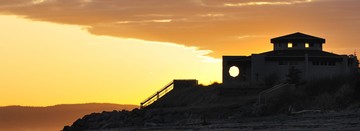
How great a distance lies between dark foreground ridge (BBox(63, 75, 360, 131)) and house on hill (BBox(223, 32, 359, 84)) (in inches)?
232

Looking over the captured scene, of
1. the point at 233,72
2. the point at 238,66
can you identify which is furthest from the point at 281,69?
the point at 233,72

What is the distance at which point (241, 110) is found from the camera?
85.5m

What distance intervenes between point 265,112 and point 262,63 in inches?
1005

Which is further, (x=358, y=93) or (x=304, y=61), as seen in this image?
(x=304, y=61)

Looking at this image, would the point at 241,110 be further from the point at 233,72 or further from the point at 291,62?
the point at 233,72

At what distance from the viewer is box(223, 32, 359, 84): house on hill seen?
106062mm

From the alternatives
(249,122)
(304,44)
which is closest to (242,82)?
(304,44)

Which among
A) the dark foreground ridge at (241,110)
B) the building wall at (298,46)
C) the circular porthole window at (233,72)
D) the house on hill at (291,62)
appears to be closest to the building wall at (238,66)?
the house on hill at (291,62)

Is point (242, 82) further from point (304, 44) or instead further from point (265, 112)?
point (265, 112)

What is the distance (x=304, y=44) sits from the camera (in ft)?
367

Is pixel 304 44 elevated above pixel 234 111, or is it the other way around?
pixel 304 44

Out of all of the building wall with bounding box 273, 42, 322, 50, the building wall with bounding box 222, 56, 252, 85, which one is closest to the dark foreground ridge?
the building wall with bounding box 222, 56, 252, 85

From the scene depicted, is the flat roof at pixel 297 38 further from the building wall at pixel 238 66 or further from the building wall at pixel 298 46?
the building wall at pixel 238 66

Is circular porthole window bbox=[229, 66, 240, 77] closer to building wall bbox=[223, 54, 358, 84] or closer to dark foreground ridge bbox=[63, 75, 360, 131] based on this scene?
building wall bbox=[223, 54, 358, 84]
